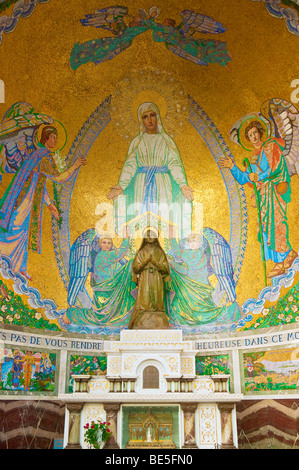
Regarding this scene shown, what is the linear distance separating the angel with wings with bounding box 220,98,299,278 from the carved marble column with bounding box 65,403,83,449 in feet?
20.4

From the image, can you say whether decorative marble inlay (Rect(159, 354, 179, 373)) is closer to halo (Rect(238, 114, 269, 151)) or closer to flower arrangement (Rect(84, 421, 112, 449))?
flower arrangement (Rect(84, 421, 112, 449))

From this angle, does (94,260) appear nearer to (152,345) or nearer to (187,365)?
(152,345)

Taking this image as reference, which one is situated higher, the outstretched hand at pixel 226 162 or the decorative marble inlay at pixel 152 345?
the outstretched hand at pixel 226 162

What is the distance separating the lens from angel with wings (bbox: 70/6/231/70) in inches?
543

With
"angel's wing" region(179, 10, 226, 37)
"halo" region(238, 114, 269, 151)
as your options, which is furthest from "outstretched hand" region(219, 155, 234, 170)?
"angel's wing" region(179, 10, 226, 37)

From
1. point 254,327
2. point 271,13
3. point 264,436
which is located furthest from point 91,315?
point 271,13

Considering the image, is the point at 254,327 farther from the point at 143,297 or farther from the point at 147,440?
the point at 147,440

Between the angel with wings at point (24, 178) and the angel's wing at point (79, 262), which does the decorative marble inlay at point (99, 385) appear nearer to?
the angel's wing at point (79, 262)

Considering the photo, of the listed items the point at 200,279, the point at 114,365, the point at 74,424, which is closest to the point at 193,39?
the point at 200,279

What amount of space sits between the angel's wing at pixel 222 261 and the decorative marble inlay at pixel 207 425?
3.51 metres

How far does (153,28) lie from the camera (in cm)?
1428

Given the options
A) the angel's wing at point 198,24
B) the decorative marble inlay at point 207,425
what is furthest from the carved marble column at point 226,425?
the angel's wing at point 198,24

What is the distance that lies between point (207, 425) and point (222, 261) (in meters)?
4.90

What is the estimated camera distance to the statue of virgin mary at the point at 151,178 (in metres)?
15.4
